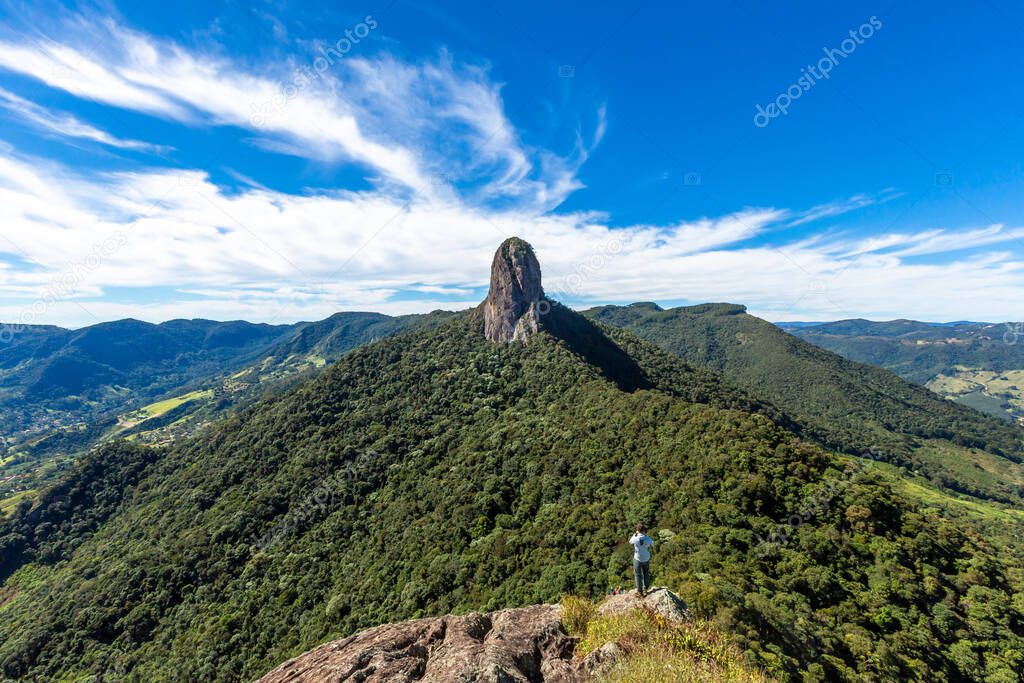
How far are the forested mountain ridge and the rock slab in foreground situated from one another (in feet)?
34.1

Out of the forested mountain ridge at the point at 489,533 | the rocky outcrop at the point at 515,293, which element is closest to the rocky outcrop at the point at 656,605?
the forested mountain ridge at the point at 489,533

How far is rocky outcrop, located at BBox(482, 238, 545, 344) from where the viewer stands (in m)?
122

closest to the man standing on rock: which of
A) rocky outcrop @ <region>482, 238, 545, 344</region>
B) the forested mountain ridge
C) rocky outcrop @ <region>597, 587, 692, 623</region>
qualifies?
rocky outcrop @ <region>597, 587, 692, 623</region>

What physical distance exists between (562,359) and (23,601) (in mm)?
146148

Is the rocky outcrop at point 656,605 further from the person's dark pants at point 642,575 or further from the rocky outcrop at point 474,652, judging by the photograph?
the person's dark pants at point 642,575

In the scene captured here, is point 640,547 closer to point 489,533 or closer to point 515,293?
point 489,533

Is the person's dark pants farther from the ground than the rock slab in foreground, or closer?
farther from the ground

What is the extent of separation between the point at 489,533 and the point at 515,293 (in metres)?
78.9

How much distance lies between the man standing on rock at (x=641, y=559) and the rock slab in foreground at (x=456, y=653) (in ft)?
13.7

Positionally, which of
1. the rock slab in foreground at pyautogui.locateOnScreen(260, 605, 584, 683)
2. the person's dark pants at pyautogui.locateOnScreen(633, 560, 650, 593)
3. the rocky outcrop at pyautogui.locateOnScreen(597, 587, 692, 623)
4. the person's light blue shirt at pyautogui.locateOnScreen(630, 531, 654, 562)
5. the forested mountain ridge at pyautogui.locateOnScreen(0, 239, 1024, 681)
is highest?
the person's light blue shirt at pyautogui.locateOnScreen(630, 531, 654, 562)

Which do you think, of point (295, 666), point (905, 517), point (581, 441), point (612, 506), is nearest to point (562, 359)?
point (581, 441)

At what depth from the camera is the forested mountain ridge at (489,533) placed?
34.4 metres

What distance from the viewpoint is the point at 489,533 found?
207 ft

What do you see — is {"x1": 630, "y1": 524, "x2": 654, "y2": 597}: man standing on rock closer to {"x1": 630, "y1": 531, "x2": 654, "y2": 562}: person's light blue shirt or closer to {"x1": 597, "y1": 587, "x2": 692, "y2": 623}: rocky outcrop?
{"x1": 630, "y1": 531, "x2": 654, "y2": 562}: person's light blue shirt
